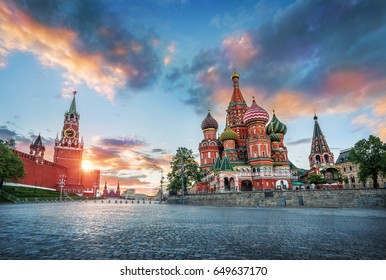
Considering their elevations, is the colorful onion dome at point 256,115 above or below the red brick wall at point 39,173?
above

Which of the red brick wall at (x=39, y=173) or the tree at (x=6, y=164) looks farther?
the red brick wall at (x=39, y=173)

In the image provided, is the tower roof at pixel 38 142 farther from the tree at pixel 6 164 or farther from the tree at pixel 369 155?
the tree at pixel 369 155

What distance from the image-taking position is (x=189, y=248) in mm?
5152

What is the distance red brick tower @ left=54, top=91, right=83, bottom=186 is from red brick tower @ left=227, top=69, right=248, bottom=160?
6335 centimetres

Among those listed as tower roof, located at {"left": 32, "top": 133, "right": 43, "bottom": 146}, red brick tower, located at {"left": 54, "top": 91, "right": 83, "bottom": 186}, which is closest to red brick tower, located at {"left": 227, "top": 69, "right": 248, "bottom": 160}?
red brick tower, located at {"left": 54, "top": 91, "right": 83, "bottom": 186}

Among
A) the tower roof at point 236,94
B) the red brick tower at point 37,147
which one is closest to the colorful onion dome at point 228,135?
the tower roof at point 236,94

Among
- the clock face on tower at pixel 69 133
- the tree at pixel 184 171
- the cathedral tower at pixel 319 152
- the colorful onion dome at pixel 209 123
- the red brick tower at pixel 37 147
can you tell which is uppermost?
the clock face on tower at pixel 69 133

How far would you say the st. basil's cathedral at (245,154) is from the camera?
2030 inches

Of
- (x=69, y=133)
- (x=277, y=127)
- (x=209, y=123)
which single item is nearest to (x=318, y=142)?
(x=277, y=127)

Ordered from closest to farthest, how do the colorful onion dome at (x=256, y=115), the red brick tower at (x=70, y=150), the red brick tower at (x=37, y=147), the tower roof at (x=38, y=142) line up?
the colorful onion dome at (x=256, y=115) < the red brick tower at (x=37, y=147) < the tower roof at (x=38, y=142) < the red brick tower at (x=70, y=150)

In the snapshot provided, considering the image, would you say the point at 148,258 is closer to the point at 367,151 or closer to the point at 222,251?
the point at 222,251

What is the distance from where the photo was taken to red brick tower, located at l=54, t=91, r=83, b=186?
91250mm

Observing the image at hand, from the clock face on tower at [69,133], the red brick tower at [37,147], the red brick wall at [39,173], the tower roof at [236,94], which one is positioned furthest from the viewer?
the clock face on tower at [69,133]

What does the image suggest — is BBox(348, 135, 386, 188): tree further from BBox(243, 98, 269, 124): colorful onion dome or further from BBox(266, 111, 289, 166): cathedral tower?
BBox(243, 98, 269, 124): colorful onion dome
